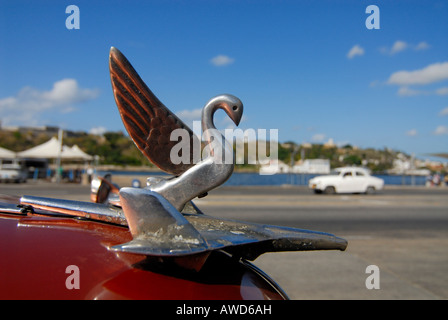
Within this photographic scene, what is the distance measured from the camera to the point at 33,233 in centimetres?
128

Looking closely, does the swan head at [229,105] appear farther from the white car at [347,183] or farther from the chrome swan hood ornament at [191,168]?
the white car at [347,183]

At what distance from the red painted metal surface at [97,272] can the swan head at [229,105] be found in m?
0.48

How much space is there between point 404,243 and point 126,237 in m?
7.65

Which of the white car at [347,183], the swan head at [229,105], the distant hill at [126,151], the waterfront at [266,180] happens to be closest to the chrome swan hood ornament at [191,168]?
the swan head at [229,105]

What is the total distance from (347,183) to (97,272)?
2252 cm

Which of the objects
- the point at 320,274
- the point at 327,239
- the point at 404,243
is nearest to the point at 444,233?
the point at 404,243

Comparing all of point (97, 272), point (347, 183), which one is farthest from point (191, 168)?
point (347, 183)

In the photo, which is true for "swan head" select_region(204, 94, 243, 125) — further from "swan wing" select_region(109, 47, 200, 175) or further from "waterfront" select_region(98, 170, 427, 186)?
"waterfront" select_region(98, 170, 427, 186)

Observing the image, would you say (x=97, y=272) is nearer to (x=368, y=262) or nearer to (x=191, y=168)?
(x=191, y=168)

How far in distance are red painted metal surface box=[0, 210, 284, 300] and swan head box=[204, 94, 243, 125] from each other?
19.1 inches

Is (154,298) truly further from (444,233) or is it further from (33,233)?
(444,233)

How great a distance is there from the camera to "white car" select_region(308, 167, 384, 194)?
22156 millimetres

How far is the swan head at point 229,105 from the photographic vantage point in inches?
52.6

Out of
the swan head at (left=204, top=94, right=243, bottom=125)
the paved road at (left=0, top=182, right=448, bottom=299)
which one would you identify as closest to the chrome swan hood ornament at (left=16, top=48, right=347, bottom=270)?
the swan head at (left=204, top=94, right=243, bottom=125)
